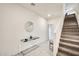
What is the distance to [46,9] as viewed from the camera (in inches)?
47.2

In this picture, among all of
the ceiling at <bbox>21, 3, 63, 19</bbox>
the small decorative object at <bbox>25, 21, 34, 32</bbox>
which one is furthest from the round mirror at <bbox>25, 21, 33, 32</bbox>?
the ceiling at <bbox>21, 3, 63, 19</bbox>

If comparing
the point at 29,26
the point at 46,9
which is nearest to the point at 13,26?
the point at 29,26

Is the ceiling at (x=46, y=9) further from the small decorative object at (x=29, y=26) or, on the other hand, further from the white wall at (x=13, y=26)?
the small decorative object at (x=29, y=26)

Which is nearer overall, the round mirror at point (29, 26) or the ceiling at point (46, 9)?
the ceiling at point (46, 9)

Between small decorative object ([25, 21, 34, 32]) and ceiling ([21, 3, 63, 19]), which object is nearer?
ceiling ([21, 3, 63, 19])

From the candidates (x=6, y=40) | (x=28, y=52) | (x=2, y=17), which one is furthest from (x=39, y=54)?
(x=2, y=17)

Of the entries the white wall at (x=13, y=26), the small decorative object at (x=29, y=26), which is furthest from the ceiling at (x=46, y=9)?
the small decorative object at (x=29, y=26)

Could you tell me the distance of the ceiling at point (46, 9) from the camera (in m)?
1.11

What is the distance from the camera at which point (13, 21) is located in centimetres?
122

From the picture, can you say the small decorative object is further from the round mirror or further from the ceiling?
the ceiling

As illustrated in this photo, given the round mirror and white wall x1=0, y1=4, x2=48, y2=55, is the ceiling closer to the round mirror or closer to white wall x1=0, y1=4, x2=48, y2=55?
white wall x1=0, y1=4, x2=48, y2=55

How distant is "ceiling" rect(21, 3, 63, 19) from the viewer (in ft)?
3.64

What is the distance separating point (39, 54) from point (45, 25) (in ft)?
1.45

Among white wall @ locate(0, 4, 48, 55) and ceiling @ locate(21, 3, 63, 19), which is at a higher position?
ceiling @ locate(21, 3, 63, 19)
